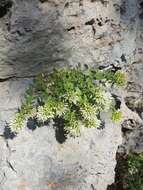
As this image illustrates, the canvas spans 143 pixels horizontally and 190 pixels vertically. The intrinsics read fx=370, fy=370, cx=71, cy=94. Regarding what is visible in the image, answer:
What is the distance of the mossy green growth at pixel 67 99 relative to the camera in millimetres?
2564

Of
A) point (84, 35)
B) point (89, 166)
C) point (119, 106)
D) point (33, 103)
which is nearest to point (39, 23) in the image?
point (84, 35)

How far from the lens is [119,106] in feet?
10.1

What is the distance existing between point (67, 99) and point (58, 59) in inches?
14.8

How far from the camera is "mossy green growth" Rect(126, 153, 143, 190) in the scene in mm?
3475

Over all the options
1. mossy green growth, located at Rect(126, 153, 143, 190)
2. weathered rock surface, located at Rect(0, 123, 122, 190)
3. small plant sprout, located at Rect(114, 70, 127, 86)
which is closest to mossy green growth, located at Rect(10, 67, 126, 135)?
small plant sprout, located at Rect(114, 70, 127, 86)

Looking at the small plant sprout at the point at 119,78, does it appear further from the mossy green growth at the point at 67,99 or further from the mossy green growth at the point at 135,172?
the mossy green growth at the point at 135,172

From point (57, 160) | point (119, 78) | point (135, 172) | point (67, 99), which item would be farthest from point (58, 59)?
point (135, 172)

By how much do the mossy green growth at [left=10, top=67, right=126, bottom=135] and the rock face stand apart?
6.6 inches

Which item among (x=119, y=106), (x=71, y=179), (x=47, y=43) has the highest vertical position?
(x=47, y=43)

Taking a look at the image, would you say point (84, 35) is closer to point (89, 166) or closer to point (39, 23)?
point (39, 23)

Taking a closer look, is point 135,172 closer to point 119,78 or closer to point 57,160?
point 57,160

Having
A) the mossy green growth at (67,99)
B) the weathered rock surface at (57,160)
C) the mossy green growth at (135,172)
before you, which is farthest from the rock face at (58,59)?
the mossy green growth at (135,172)

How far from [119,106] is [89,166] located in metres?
0.56

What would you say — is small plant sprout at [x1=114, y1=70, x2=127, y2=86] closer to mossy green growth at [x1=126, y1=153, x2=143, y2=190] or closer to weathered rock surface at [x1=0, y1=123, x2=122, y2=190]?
weathered rock surface at [x1=0, y1=123, x2=122, y2=190]
